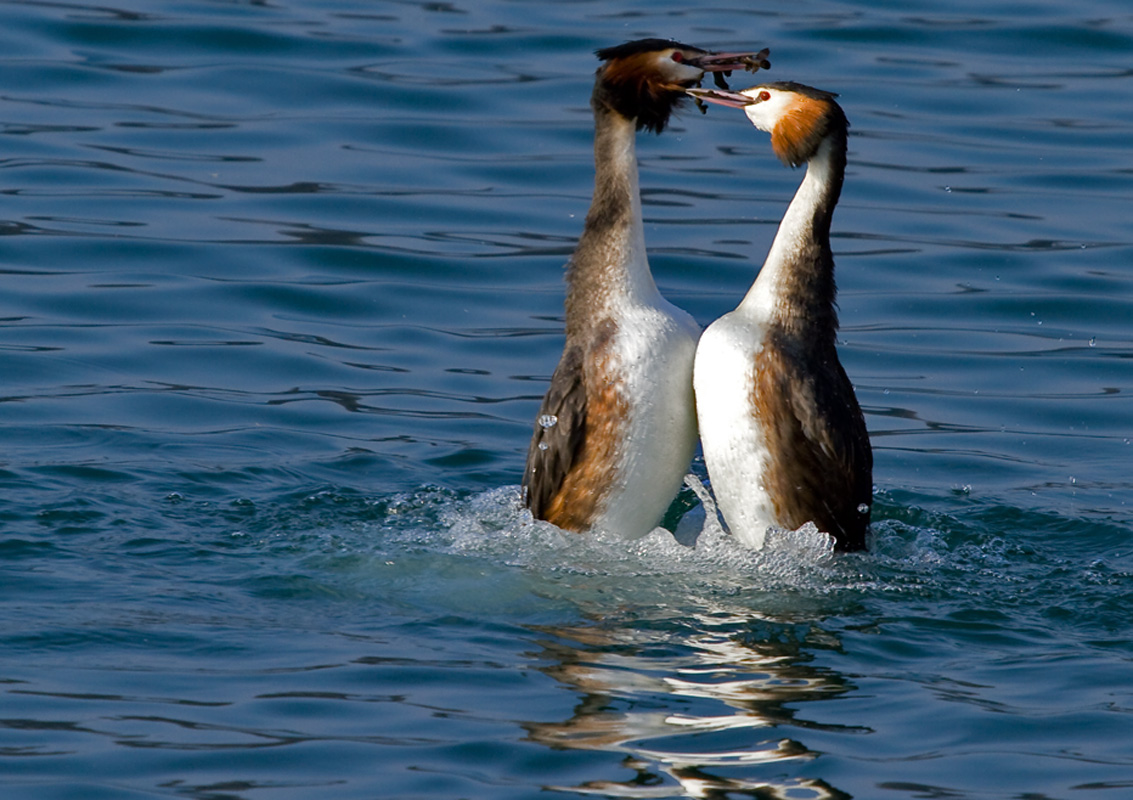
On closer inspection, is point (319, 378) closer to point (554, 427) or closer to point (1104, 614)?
point (554, 427)

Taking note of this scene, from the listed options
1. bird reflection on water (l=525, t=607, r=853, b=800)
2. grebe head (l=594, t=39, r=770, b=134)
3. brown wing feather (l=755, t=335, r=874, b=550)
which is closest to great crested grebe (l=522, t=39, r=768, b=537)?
grebe head (l=594, t=39, r=770, b=134)

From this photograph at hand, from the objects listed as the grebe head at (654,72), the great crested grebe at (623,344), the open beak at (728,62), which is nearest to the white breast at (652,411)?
the great crested grebe at (623,344)

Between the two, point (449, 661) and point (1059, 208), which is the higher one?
point (1059, 208)

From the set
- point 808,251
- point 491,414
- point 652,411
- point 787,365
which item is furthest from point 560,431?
point 491,414

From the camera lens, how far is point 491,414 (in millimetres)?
9555

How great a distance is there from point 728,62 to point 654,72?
277 mm

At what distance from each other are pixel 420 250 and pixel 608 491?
16.6 ft

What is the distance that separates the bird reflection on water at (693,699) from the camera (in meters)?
5.32

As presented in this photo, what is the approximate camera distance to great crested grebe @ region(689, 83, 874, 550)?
672cm

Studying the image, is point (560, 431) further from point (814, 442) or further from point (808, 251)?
point (808, 251)

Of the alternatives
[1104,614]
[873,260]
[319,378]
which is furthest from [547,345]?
[1104,614]

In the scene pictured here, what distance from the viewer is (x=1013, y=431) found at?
31.7ft

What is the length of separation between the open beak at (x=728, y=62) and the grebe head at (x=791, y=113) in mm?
80

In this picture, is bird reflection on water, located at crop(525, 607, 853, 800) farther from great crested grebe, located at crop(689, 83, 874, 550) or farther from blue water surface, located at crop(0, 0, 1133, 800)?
great crested grebe, located at crop(689, 83, 874, 550)
